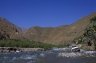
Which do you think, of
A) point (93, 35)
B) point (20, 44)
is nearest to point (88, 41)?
point (93, 35)

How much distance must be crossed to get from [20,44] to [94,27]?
6529cm

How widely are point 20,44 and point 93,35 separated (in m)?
70.2

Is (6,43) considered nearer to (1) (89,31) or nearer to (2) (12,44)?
(2) (12,44)

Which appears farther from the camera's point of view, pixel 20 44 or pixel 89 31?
pixel 20 44

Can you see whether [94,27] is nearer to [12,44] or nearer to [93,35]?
[93,35]

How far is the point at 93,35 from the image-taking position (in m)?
105

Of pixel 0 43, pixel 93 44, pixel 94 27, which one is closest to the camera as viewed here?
pixel 93 44

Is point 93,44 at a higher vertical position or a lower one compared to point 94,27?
lower

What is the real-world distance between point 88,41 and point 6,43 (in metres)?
68.5

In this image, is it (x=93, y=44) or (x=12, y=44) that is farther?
(x=12, y=44)

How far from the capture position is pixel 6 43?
16288cm

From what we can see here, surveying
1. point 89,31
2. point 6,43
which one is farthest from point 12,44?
point 89,31

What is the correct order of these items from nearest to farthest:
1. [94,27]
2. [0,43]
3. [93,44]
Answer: [93,44] → [94,27] → [0,43]

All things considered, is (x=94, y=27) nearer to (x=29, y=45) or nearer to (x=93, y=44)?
(x=93, y=44)
